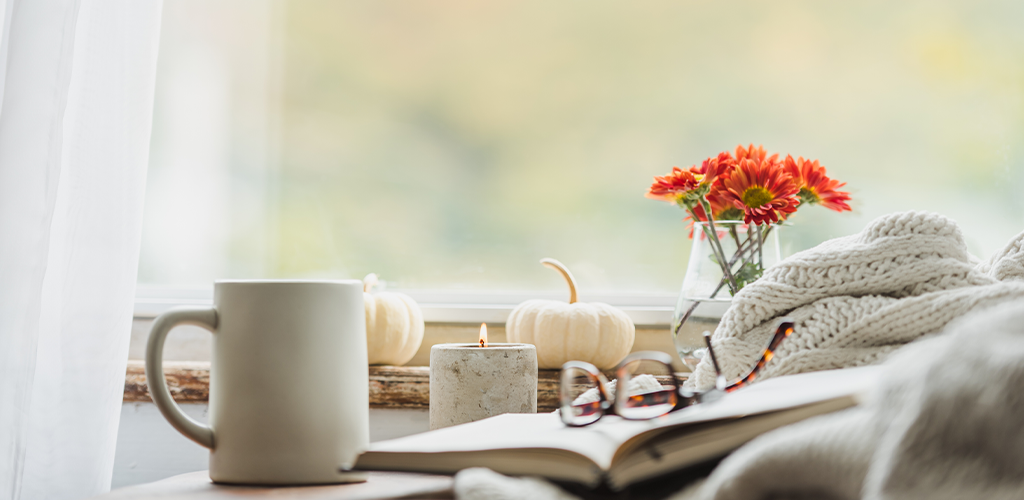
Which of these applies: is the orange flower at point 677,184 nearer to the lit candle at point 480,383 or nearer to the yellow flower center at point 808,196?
the yellow flower center at point 808,196

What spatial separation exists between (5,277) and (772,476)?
93 centimetres

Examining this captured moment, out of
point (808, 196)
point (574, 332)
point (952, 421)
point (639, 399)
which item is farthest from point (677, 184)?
point (952, 421)

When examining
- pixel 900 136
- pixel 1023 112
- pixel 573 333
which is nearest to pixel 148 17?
pixel 573 333

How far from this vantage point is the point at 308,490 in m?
0.49

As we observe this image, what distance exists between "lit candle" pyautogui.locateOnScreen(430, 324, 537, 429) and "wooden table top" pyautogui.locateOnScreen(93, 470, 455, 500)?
4.1 inches

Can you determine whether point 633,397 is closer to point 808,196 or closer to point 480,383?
point 480,383

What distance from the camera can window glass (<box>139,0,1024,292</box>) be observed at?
131 cm

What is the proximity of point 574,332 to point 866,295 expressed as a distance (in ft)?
1.95

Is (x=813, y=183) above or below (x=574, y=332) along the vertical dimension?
above

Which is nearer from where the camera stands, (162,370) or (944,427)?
(944,427)

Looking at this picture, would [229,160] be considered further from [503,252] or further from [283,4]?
[503,252]

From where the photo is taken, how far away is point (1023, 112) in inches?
50.8

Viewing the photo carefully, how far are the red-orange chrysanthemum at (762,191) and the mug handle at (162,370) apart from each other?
67cm

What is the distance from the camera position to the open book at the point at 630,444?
1.15ft
